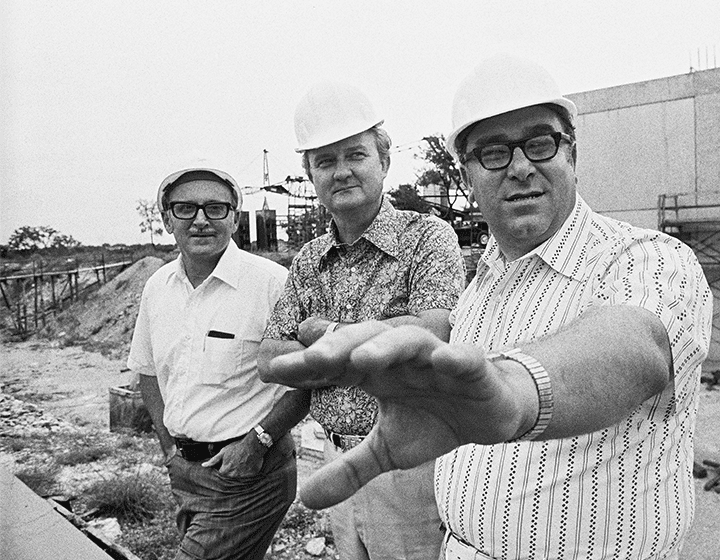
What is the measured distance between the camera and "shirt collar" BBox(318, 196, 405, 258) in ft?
8.97

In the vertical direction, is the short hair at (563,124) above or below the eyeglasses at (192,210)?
above

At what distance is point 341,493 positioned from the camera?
1.14 metres

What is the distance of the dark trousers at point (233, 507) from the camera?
2.94 metres

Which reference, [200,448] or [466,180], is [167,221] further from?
[466,180]

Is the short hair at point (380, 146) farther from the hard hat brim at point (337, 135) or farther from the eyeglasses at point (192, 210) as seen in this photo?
the eyeglasses at point (192, 210)

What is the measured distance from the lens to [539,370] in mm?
1098

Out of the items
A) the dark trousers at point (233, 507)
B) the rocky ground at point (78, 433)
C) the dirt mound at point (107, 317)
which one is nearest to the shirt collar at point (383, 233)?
the dark trousers at point (233, 507)

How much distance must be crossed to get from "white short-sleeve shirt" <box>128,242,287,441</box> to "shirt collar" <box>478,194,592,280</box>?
5.40 ft

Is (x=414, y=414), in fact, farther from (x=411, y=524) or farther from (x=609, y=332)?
(x=411, y=524)

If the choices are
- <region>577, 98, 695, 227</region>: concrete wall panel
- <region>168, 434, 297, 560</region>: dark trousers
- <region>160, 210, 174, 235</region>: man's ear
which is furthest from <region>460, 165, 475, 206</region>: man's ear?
<region>577, 98, 695, 227</region>: concrete wall panel

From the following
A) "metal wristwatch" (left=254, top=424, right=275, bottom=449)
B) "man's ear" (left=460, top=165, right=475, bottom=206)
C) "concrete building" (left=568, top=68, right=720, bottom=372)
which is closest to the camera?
"man's ear" (left=460, top=165, right=475, bottom=206)

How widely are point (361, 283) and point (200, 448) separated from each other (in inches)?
44.7

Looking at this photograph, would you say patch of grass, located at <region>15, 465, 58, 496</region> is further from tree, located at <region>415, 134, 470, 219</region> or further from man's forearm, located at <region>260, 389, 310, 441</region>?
tree, located at <region>415, 134, 470, 219</region>

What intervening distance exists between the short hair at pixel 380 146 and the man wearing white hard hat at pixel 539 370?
33.5 inches
